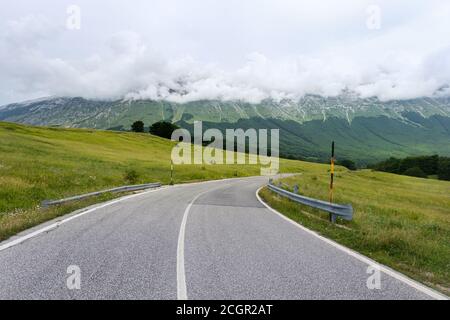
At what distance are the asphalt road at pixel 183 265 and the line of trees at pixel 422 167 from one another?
445 ft

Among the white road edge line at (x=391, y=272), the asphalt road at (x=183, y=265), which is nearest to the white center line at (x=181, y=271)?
the asphalt road at (x=183, y=265)

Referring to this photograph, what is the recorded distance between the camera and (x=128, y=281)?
6.30m

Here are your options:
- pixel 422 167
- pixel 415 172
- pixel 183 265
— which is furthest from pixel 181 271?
pixel 422 167

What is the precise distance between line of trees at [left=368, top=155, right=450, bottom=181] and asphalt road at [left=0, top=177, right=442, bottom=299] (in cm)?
13550

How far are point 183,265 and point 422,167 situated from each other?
6140 inches

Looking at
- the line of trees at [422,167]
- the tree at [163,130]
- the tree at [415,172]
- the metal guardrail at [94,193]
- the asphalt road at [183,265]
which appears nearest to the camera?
the asphalt road at [183,265]

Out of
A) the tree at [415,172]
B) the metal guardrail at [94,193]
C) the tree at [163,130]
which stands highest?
the tree at [163,130]

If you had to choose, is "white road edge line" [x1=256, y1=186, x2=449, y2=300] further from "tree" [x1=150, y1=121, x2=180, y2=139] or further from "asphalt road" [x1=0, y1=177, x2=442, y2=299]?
"tree" [x1=150, y1=121, x2=180, y2=139]

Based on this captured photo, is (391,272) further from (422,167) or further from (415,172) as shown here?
(422,167)

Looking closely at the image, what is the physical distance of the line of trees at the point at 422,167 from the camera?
428ft

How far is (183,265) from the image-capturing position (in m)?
7.39

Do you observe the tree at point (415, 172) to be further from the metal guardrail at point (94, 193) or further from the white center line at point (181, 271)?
the white center line at point (181, 271)

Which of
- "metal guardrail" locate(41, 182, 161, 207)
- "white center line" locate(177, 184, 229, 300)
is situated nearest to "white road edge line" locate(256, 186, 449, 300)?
"white center line" locate(177, 184, 229, 300)
